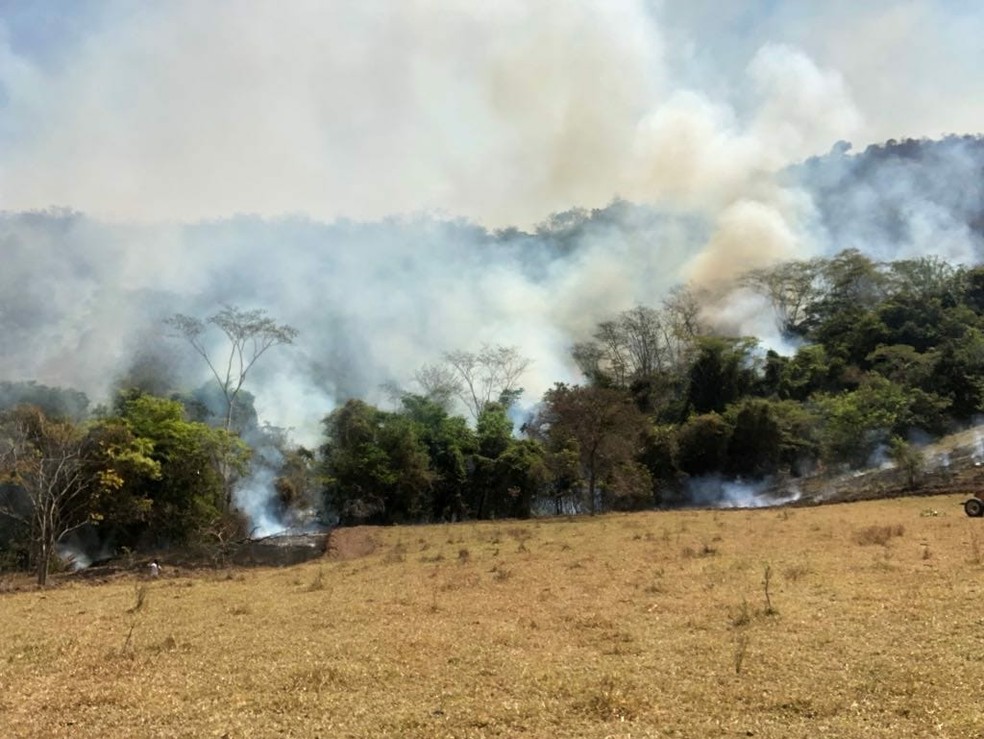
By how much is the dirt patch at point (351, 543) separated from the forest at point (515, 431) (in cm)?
449

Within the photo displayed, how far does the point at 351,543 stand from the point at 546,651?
22275 millimetres

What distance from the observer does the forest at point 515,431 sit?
30359mm

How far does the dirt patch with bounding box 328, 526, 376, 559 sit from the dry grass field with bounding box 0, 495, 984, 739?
919cm

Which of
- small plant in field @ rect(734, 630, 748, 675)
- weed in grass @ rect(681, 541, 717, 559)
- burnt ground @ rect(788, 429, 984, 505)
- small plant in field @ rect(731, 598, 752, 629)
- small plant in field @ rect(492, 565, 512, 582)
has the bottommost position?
small plant in field @ rect(734, 630, 748, 675)

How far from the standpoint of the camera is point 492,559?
20781 mm

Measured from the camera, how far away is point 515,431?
54969mm

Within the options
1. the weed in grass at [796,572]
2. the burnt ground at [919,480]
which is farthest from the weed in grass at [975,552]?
the burnt ground at [919,480]

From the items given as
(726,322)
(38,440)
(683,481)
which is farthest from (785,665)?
(726,322)

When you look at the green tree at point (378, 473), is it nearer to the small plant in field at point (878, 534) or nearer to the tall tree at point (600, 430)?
the tall tree at point (600, 430)

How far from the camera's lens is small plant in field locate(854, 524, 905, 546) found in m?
17.5

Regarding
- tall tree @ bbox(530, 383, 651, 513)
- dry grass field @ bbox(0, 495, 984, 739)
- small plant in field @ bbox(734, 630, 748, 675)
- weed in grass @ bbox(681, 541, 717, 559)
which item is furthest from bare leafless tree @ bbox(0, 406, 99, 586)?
small plant in field @ bbox(734, 630, 748, 675)

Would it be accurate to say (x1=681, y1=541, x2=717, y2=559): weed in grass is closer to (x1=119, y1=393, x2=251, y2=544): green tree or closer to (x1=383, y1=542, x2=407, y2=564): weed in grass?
(x1=383, y1=542, x2=407, y2=564): weed in grass

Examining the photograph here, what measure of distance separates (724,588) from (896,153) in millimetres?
101257

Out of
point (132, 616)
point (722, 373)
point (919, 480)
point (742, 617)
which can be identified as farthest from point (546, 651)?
point (722, 373)
